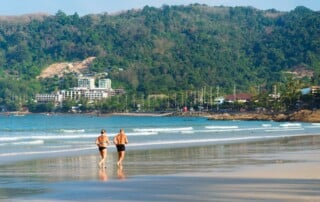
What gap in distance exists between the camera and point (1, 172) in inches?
979

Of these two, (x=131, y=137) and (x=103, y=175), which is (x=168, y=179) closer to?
(x=103, y=175)

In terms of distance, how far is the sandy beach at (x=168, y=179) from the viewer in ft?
59.4

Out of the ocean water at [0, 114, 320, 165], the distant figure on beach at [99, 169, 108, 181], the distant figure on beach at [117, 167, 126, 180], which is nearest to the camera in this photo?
the distant figure on beach at [99, 169, 108, 181]

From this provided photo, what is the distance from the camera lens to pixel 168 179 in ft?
→ 72.2

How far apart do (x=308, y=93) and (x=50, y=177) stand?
114119mm

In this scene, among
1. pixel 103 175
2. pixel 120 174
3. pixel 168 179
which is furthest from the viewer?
pixel 120 174

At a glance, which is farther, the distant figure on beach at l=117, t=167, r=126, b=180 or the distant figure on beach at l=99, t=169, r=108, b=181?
the distant figure on beach at l=117, t=167, r=126, b=180

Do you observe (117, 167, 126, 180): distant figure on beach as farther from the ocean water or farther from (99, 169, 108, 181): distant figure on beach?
the ocean water

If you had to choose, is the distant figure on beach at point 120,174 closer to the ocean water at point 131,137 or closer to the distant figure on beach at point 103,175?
the distant figure on beach at point 103,175

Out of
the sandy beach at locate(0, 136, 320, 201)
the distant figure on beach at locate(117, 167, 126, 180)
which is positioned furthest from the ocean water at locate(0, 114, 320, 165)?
the distant figure on beach at locate(117, 167, 126, 180)

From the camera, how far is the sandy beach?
18.1m

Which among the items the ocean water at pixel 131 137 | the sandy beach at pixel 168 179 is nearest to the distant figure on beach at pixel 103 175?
the sandy beach at pixel 168 179

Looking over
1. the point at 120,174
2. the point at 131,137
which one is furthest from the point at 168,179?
the point at 131,137

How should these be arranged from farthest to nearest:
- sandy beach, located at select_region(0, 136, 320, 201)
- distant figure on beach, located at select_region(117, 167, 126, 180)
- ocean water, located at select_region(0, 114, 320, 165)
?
ocean water, located at select_region(0, 114, 320, 165)
distant figure on beach, located at select_region(117, 167, 126, 180)
sandy beach, located at select_region(0, 136, 320, 201)
